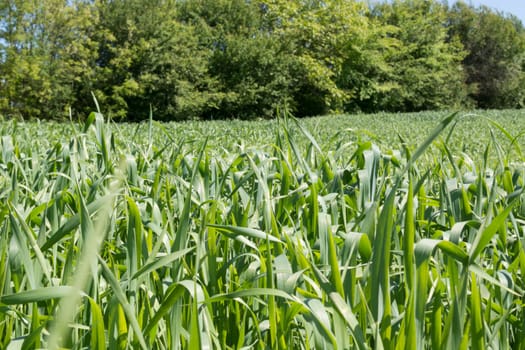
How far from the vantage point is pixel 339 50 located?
38.4 metres

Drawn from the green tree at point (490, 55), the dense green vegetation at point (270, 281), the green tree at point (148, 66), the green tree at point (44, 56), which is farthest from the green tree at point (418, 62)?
the dense green vegetation at point (270, 281)

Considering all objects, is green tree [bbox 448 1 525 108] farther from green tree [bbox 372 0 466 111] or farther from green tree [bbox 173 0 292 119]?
green tree [bbox 173 0 292 119]

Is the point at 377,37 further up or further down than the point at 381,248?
further up

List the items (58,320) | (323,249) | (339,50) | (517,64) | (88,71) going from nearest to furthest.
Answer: (58,320) < (323,249) < (88,71) < (339,50) < (517,64)

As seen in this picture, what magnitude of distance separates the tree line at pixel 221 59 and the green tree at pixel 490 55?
3.44 meters

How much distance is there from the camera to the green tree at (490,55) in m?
48.3

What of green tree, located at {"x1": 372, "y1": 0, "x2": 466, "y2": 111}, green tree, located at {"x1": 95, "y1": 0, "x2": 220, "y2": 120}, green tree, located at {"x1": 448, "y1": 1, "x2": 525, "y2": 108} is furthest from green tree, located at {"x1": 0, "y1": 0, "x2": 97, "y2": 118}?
green tree, located at {"x1": 448, "y1": 1, "x2": 525, "y2": 108}

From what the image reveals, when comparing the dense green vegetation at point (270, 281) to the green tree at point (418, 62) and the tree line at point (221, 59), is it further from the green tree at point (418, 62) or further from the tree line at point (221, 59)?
the green tree at point (418, 62)

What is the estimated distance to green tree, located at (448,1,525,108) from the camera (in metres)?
48.3

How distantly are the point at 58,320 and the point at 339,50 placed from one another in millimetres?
39470

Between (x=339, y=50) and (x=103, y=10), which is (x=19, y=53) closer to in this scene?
(x=103, y=10)

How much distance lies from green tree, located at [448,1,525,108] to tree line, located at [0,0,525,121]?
344 centimetres

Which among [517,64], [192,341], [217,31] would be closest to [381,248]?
[192,341]

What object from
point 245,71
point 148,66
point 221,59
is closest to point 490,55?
point 245,71
